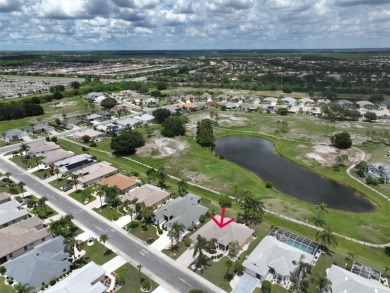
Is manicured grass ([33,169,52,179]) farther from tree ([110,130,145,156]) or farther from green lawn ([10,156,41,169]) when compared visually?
tree ([110,130,145,156])

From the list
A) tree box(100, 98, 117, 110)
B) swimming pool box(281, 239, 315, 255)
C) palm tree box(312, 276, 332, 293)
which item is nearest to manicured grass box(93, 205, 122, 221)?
swimming pool box(281, 239, 315, 255)

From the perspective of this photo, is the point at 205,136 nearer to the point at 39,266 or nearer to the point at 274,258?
the point at 274,258

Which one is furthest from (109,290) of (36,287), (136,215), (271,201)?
(271,201)

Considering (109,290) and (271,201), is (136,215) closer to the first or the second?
(109,290)

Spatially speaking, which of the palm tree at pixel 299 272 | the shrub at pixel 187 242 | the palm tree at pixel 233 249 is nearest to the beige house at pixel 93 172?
the shrub at pixel 187 242

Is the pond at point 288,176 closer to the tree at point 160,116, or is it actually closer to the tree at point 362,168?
the tree at point 362,168
